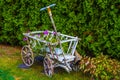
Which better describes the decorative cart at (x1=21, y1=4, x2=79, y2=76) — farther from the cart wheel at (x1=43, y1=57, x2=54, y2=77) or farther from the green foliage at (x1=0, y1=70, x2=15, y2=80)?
the green foliage at (x1=0, y1=70, x2=15, y2=80)

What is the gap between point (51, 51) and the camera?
21.4 feet

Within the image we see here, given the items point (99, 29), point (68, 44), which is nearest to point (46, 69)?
point (68, 44)

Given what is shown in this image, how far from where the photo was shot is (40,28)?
8070mm

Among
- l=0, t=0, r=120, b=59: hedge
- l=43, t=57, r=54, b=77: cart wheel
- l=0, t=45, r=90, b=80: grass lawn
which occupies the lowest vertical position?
l=0, t=45, r=90, b=80: grass lawn

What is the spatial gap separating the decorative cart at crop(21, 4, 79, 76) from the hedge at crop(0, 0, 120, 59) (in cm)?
40

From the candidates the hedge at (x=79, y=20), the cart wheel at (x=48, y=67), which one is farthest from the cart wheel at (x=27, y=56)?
the hedge at (x=79, y=20)

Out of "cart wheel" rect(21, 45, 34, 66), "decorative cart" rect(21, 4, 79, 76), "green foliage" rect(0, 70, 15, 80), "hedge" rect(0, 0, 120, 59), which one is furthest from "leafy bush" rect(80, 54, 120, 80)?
"green foliage" rect(0, 70, 15, 80)

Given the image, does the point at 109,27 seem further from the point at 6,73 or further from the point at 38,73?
the point at 6,73

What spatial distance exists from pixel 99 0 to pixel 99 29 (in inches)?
24.8

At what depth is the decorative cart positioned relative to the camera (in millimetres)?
6480

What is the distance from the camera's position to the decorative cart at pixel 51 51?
21.3 ft

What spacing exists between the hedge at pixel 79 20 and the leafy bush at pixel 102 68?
0.55 m

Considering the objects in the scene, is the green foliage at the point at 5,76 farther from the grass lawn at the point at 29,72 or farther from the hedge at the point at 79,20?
the hedge at the point at 79,20

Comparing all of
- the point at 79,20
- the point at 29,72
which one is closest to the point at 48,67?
the point at 29,72
